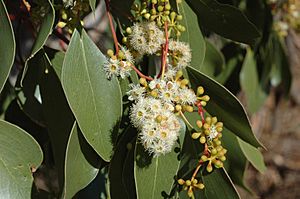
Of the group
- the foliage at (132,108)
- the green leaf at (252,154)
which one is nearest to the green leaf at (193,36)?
the foliage at (132,108)

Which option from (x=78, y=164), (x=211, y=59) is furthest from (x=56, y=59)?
(x=211, y=59)

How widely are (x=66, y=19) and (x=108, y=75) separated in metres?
0.18

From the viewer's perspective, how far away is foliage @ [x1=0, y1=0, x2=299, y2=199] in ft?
4.59

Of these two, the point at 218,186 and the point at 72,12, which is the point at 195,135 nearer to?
the point at 218,186

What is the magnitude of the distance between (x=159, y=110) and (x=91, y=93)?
23 cm

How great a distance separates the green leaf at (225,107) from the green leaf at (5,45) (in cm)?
47

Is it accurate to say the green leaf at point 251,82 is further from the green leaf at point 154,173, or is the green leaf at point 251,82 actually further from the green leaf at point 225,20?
the green leaf at point 154,173

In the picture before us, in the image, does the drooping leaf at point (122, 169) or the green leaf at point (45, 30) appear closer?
the green leaf at point (45, 30)

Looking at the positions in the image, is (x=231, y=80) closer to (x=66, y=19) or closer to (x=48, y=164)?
(x=48, y=164)

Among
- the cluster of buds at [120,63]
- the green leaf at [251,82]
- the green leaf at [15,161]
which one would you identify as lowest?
the green leaf at [251,82]

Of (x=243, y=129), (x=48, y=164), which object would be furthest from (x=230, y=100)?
(x=48, y=164)

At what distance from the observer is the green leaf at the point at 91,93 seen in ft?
4.69

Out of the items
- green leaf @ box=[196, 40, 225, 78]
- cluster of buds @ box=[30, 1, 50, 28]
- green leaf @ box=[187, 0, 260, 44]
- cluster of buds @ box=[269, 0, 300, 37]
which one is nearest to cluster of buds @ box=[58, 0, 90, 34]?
cluster of buds @ box=[30, 1, 50, 28]

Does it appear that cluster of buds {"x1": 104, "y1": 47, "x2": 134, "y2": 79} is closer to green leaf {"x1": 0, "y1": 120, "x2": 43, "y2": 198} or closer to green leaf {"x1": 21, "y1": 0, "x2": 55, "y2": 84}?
green leaf {"x1": 21, "y1": 0, "x2": 55, "y2": 84}
